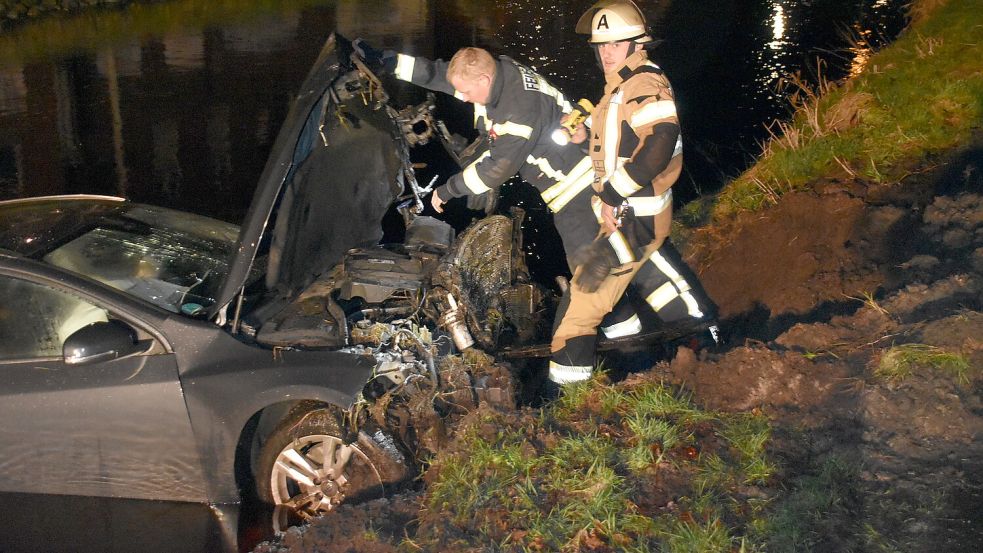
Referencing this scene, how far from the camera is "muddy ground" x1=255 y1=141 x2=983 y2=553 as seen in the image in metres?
3.18

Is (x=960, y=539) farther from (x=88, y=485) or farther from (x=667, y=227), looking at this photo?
(x=88, y=485)

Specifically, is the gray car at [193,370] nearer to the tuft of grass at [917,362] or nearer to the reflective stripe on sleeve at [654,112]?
the reflective stripe on sleeve at [654,112]

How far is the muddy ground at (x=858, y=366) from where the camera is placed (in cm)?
318

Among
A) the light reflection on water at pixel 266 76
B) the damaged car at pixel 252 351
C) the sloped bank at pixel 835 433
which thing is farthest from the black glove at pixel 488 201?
the light reflection on water at pixel 266 76

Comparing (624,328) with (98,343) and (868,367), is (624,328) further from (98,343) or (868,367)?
(98,343)

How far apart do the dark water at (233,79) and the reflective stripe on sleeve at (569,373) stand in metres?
1.66

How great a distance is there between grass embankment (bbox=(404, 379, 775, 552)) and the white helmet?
1.71 m

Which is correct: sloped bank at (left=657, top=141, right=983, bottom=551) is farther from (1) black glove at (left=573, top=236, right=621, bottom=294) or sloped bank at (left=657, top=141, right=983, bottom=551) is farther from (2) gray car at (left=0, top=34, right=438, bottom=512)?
(2) gray car at (left=0, top=34, right=438, bottom=512)

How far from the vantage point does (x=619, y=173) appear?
420 centimetres

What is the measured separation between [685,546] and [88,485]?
2670 mm

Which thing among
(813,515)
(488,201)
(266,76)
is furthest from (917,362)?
(266,76)

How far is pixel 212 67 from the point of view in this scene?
13.7 m

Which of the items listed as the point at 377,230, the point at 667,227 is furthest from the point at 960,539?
the point at 377,230

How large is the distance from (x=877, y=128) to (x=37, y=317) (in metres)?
6.11
